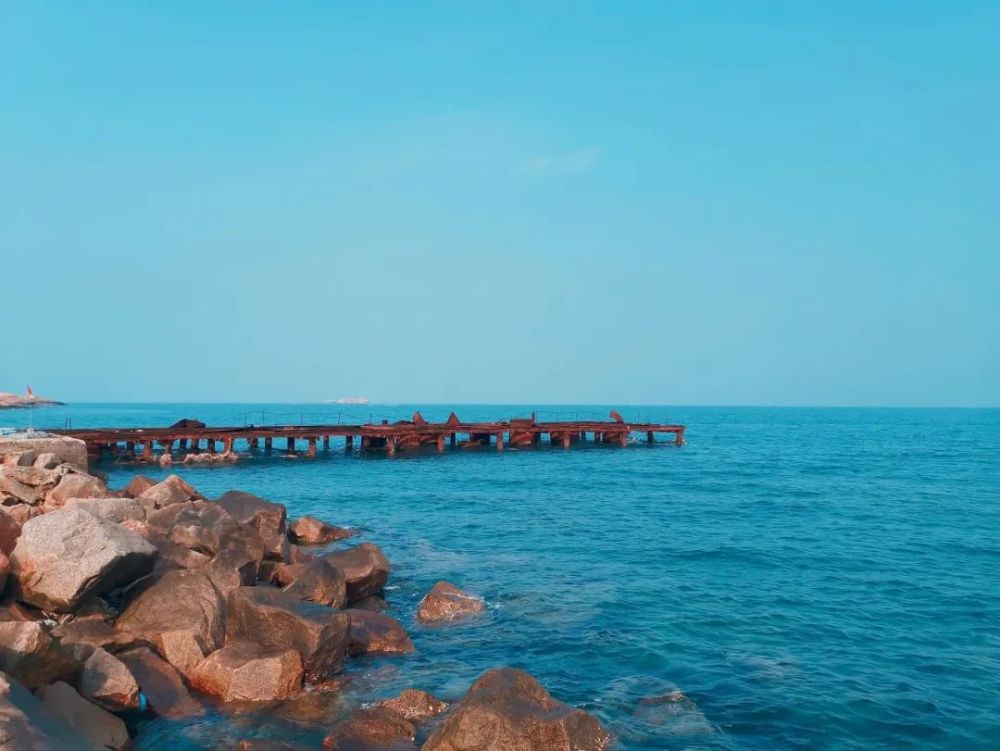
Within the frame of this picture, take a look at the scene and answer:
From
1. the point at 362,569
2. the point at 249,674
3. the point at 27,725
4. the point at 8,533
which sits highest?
the point at 8,533

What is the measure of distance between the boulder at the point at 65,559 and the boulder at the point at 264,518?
6049 millimetres

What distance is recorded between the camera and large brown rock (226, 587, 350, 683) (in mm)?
11633

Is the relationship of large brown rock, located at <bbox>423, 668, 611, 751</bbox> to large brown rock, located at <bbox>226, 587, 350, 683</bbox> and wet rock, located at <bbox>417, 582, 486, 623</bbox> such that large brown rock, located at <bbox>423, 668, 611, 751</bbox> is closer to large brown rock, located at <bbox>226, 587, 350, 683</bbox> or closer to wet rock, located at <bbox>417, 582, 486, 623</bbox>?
large brown rock, located at <bbox>226, 587, 350, 683</bbox>

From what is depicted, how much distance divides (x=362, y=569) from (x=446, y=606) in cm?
194

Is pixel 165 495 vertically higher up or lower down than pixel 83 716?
higher up

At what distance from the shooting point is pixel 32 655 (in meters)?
8.83

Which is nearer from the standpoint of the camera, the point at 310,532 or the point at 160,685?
the point at 160,685

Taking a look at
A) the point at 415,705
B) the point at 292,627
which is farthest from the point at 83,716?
the point at 415,705

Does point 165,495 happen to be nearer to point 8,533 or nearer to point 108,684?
point 8,533

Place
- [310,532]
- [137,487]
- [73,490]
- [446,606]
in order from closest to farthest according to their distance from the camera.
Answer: [446,606] → [73,490] → [137,487] → [310,532]

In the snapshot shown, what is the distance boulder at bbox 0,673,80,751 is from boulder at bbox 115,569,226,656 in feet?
10.5

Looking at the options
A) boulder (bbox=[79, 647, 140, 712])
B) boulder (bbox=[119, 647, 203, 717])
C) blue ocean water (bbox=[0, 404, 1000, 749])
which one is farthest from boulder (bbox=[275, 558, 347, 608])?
boulder (bbox=[79, 647, 140, 712])

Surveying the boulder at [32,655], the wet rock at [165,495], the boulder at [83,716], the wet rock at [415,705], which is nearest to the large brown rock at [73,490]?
the wet rock at [165,495]

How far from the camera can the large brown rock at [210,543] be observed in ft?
45.9
